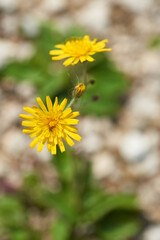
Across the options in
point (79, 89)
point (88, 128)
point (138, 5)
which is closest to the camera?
point (79, 89)

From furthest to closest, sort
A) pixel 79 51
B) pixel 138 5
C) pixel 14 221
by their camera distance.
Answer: pixel 138 5, pixel 14 221, pixel 79 51

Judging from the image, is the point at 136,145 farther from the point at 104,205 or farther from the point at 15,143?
the point at 15,143

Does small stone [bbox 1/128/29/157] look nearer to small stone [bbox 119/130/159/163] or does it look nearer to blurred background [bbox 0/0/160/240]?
blurred background [bbox 0/0/160/240]

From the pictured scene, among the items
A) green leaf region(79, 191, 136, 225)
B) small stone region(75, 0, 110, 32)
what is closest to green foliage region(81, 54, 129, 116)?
small stone region(75, 0, 110, 32)

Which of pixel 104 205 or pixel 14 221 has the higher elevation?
pixel 14 221

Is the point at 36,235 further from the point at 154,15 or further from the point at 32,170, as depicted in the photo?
the point at 154,15

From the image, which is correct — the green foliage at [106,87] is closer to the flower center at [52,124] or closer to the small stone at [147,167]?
the small stone at [147,167]

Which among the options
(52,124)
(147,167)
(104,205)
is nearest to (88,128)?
(147,167)
